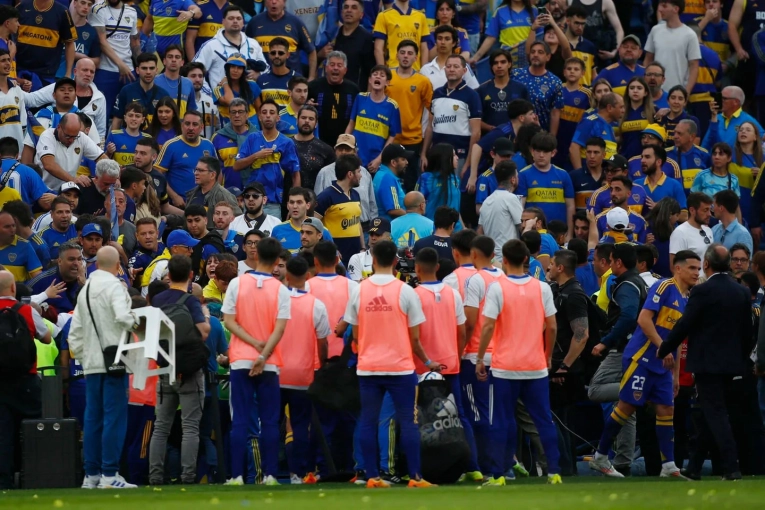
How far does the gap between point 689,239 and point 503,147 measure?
8.48ft

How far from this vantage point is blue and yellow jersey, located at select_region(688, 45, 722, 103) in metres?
22.5

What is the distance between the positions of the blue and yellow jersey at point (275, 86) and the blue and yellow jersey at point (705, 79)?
21.5 ft

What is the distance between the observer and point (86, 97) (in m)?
18.7

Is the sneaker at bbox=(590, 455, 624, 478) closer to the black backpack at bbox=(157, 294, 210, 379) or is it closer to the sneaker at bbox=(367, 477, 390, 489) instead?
the sneaker at bbox=(367, 477, 390, 489)

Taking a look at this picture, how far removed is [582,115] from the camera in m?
20.6

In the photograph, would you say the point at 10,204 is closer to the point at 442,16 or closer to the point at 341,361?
the point at 341,361

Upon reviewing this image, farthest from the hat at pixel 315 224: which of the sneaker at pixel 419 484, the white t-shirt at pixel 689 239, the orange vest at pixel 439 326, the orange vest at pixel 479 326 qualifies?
the white t-shirt at pixel 689 239

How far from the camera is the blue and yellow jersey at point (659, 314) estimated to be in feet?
43.0

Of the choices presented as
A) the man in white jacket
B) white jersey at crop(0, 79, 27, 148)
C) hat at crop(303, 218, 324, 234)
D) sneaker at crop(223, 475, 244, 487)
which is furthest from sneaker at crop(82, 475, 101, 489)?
white jersey at crop(0, 79, 27, 148)

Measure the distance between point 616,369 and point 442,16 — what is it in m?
9.24

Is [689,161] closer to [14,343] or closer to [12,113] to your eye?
[12,113]

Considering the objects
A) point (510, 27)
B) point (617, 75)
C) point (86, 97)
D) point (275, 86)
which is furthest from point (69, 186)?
point (617, 75)

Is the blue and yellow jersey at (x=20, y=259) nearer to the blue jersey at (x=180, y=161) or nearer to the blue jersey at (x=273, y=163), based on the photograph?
the blue jersey at (x=180, y=161)

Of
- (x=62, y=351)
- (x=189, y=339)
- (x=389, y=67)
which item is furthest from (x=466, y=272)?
(x=389, y=67)
